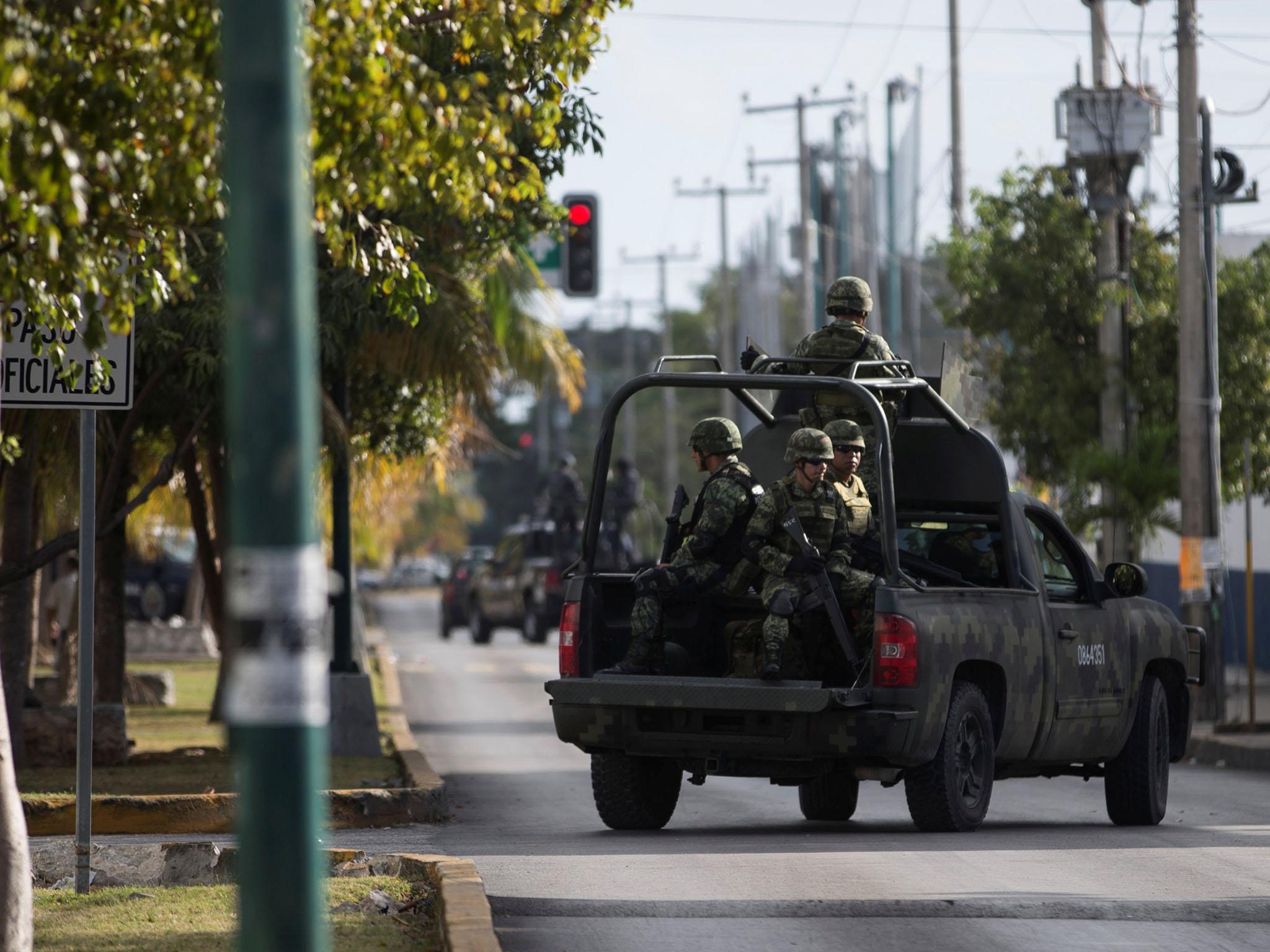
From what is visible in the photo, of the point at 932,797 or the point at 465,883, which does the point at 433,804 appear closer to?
the point at 932,797

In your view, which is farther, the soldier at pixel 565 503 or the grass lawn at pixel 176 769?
the soldier at pixel 565 503

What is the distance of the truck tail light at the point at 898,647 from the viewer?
32.5ft

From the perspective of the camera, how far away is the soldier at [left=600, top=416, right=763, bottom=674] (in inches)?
Result: 416

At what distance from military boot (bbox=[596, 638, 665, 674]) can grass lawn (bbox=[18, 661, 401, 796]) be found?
310cm

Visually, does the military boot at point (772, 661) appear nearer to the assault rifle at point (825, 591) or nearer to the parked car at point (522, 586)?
the assault rifle at point (825, 591)

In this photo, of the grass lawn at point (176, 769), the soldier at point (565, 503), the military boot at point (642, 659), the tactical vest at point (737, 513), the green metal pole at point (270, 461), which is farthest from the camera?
the soldier at point (565, 503)

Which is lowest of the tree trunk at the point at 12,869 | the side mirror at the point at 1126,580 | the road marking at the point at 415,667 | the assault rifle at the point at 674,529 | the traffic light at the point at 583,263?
the road marking at the point at 415,667

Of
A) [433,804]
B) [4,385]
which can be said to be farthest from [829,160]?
[4,385]

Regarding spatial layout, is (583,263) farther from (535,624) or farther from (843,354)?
(535,624)

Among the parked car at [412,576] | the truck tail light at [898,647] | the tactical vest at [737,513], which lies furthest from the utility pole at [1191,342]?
the parked car at [412,576]

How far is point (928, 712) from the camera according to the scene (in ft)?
32.9

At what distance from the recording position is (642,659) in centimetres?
1055

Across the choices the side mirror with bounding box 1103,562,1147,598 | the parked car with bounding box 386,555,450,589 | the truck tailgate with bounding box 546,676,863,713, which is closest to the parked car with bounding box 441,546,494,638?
the side mirror with bounding box 1103,562,1147,598

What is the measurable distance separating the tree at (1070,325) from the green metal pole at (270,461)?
63.5 feet
